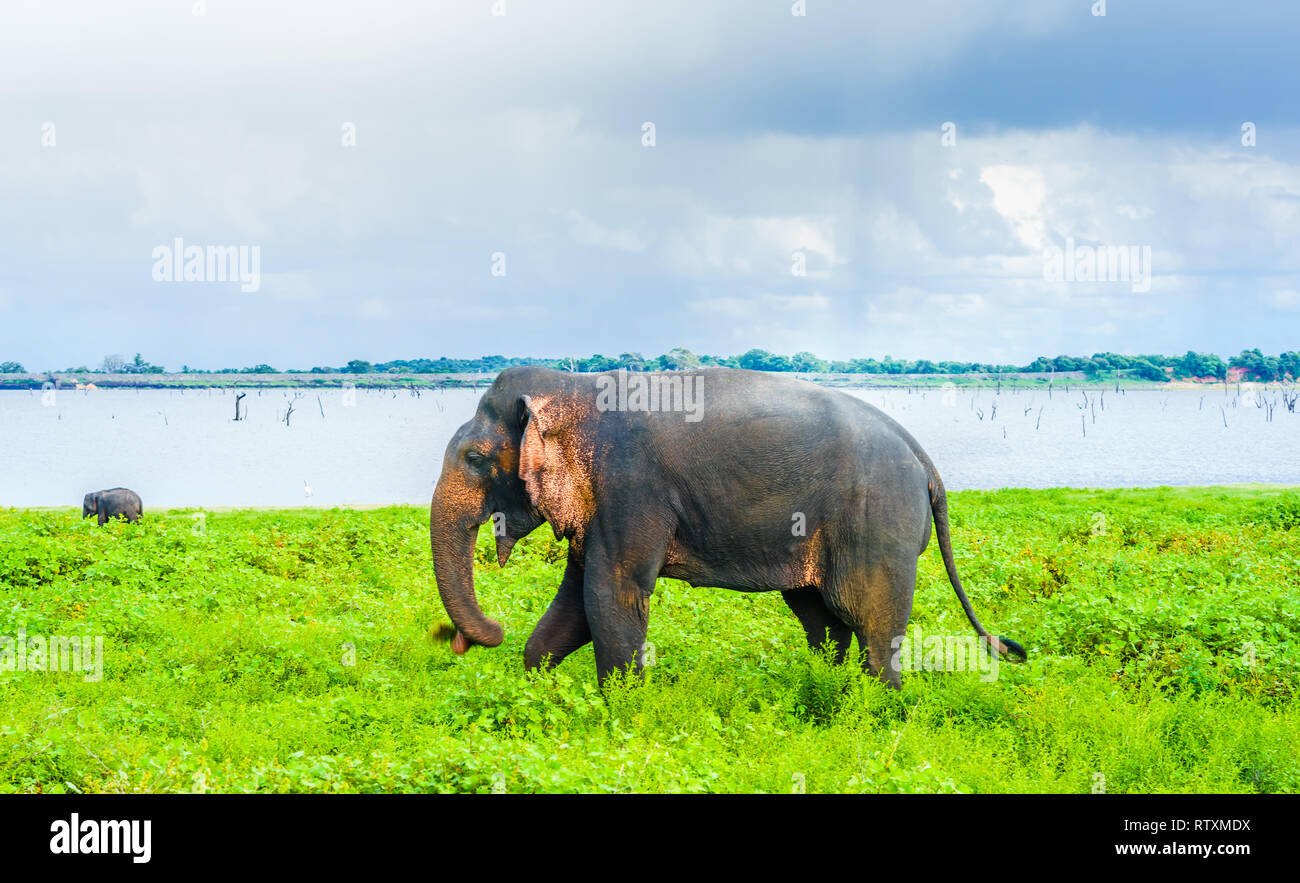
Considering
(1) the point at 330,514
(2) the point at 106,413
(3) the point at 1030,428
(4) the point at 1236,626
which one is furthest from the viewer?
(2) the point at 106,413

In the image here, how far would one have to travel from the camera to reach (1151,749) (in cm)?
718

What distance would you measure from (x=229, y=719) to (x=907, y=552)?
517 centimetres

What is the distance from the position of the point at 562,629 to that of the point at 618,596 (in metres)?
0.87

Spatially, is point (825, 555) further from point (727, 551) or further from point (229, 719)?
point (229, 719)

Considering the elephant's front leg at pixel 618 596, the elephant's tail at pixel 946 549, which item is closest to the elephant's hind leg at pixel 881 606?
the elephant's tail at pixel 946 549

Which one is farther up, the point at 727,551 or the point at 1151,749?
the point at 727,551

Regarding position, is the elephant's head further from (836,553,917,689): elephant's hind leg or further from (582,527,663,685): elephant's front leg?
(836,553,917,689): elephant's hind leg

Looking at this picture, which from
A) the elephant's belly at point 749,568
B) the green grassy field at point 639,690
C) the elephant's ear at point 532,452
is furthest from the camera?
the elephant's belly at point 749,568

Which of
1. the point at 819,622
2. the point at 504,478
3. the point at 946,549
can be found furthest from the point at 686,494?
the point at 946,549

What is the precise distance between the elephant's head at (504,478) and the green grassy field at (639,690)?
74 cm

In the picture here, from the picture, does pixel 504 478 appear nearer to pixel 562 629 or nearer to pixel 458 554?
pixel 458 554

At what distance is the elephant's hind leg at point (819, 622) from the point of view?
895cm

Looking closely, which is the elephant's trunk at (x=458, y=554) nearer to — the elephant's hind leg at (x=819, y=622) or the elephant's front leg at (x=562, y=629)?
the elephant's front leg at (x=562, y=629)

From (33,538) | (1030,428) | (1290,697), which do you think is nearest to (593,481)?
(1290,697)
